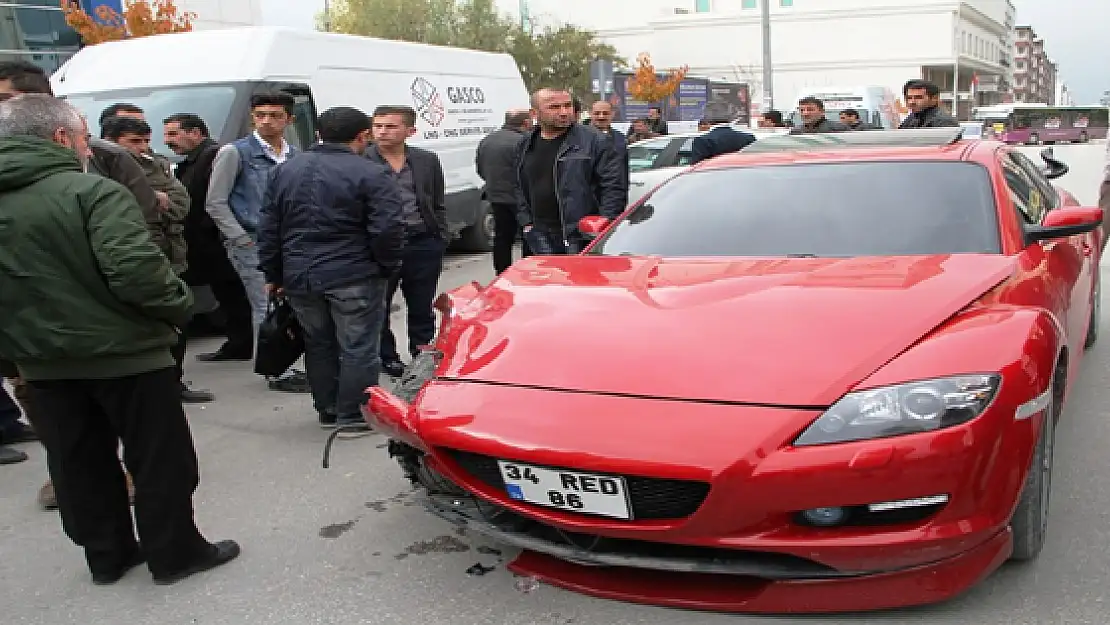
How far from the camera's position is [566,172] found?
20.0 ft

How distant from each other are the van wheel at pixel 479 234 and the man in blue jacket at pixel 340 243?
6.46m

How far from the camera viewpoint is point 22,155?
277cm

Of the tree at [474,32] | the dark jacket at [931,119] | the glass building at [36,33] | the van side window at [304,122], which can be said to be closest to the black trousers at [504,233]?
the van side window at [304,122]

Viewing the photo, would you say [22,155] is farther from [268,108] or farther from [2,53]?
[2,53]

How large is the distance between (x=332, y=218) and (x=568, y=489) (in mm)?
2343

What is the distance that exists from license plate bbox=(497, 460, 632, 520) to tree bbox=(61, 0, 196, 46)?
17.5 metres

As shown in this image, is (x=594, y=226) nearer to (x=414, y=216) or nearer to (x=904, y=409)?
(x=414, y=216)

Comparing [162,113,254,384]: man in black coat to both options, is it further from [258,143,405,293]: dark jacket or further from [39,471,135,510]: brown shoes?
[39,471,135,510]: brown shoes

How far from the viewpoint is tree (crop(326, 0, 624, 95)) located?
4894 centimetres

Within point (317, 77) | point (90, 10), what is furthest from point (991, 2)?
point (317, 77)

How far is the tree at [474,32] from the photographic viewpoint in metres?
48.9

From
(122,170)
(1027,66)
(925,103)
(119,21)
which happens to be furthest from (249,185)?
(1027,66)

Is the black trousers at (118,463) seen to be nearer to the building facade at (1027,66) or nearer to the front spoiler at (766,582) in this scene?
the front spoiler at (766,582)

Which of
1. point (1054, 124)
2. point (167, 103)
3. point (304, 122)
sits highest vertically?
point (167, 103)
